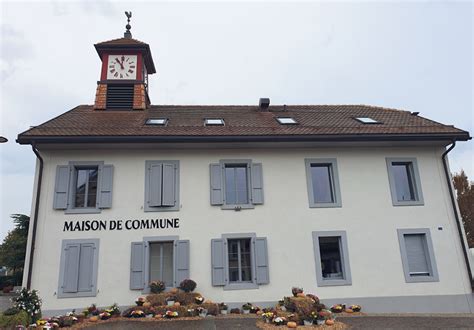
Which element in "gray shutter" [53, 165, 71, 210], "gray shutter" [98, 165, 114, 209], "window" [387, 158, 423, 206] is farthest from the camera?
"window" [387, 158, 423, 206]

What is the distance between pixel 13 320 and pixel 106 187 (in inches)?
155

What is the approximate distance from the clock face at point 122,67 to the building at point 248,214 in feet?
11.2

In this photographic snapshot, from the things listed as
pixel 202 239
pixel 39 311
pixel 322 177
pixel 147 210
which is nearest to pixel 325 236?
pixel 322 177

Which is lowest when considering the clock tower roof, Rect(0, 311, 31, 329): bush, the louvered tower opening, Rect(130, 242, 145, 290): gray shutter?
Rect(0, 311, 31, 329): bush

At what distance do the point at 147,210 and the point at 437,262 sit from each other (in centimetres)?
862

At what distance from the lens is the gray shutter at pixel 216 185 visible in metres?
10.7

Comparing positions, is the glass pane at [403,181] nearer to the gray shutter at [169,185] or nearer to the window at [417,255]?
the window at [417,255]

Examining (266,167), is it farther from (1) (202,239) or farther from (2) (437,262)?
(2) (437,262)

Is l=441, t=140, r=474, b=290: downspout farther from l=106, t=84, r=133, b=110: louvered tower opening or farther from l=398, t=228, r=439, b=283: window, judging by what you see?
l=106, t=84, r=133, b=110: louvered tower opening

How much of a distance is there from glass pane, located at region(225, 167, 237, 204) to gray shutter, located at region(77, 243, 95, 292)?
4034 millimetres

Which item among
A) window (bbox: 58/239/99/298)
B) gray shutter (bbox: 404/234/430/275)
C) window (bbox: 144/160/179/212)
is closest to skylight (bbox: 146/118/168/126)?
window (bbox: 144/160/179/212)

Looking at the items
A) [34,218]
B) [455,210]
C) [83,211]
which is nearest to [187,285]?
[83,211]

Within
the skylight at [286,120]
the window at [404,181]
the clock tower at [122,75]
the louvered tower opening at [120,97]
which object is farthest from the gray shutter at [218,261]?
the louvered tower opening at [120,97]

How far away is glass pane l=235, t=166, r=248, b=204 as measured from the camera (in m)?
11.1
